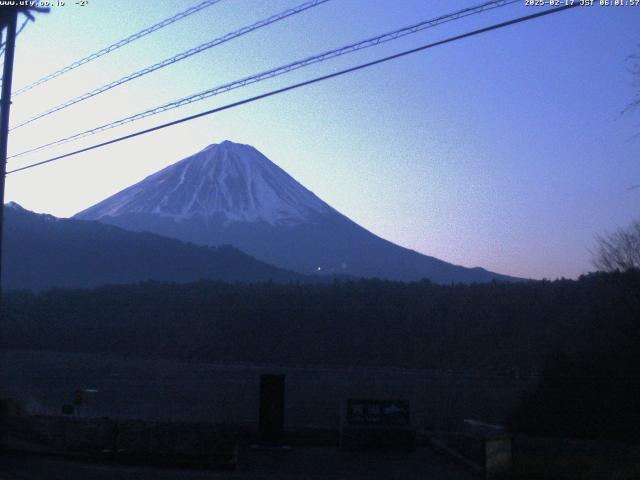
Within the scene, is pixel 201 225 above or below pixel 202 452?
above

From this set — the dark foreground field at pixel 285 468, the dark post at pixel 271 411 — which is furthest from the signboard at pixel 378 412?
the dark post at pixel 271 411

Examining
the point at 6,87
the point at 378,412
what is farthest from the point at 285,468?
the point at 6,87

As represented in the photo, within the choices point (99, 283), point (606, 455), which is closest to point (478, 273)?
point (99, 283)

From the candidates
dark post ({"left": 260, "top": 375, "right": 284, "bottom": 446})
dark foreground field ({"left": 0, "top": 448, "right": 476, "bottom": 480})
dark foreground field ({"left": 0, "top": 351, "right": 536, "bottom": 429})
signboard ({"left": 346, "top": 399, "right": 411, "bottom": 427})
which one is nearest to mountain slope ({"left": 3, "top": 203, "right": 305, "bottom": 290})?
dark foreground field ({"left": 0, "top": 351, "right": 536, "bottom": 429})

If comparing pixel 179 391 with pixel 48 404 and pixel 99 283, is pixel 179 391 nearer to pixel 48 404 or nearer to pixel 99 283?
pixel 48 404

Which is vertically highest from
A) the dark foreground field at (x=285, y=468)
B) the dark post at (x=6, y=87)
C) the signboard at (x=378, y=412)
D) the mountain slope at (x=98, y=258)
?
the mountain slope at (x=98, y=258)

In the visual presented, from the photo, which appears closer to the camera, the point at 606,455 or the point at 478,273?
the point at 606,455

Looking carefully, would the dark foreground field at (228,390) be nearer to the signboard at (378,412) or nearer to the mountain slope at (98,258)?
the signboard at (378,412)
